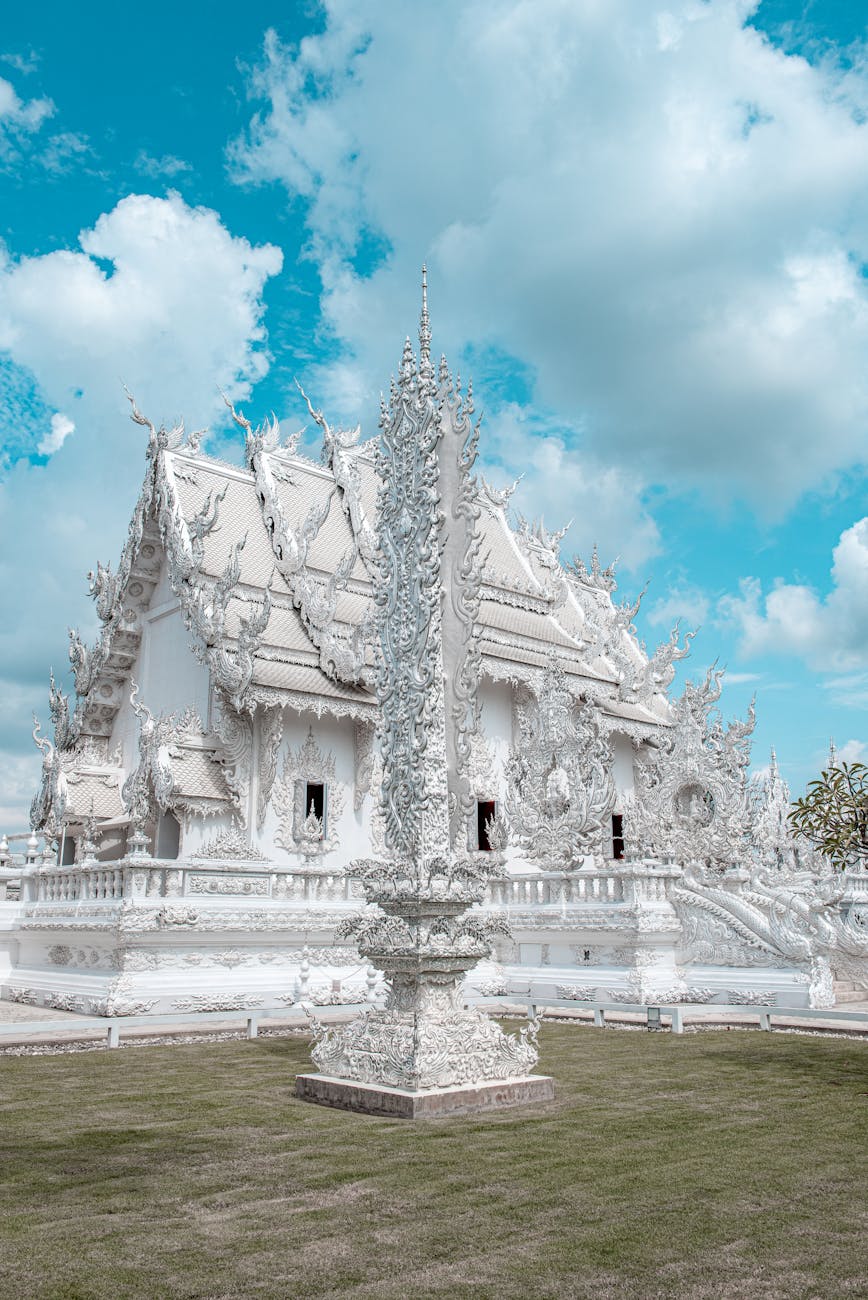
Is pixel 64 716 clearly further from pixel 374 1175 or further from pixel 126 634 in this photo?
pixel 374 1175

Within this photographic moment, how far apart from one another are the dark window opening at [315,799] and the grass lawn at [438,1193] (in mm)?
8166

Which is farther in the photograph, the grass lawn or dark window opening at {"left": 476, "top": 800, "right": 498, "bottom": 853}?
dark window opening at {"left": 476, "top": 800, "right": 498, "bottom": 853}

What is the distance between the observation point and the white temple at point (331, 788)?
12.2 meters

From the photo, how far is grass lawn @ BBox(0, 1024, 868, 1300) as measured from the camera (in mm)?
3609

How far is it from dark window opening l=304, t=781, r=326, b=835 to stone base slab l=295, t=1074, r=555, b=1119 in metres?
8.95

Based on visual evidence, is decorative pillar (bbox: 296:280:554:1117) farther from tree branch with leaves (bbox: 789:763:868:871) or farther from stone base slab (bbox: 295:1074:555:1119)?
tree branch with leaves (bbox: 789:763:868:871)

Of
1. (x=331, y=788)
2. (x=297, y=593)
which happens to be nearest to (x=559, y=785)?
(x=331, y=788)

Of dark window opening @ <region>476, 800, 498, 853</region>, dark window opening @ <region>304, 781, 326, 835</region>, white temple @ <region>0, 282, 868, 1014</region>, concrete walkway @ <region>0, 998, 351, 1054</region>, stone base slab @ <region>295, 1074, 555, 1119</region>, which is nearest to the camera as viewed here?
stone base slab @ <region>295, 1074, 555, 1119</region>

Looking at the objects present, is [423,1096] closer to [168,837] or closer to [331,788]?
[331,788]

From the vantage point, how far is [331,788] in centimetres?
1622

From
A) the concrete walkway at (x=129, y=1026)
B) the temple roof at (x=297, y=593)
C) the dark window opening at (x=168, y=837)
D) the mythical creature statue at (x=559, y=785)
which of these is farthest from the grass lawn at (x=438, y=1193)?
the dark window opening at (x=168, y=837)

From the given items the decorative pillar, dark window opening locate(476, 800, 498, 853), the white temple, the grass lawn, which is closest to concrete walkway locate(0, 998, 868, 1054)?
the white temple

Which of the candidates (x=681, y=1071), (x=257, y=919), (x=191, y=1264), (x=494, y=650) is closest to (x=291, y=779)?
(x=257, y=919)

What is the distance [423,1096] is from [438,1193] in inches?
62.6
